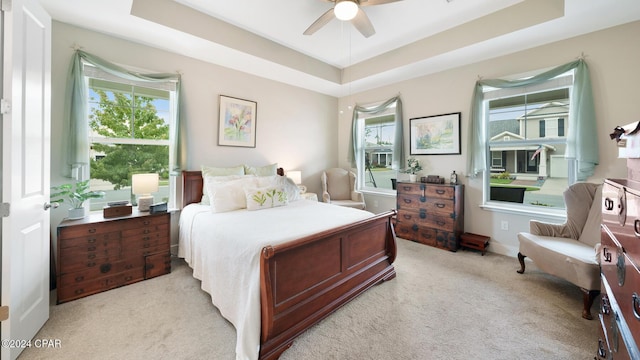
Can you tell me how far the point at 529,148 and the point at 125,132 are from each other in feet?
17.7

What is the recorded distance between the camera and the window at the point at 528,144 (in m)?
3.11

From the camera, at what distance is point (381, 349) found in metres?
1.71

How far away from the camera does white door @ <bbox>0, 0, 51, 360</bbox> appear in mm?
1514

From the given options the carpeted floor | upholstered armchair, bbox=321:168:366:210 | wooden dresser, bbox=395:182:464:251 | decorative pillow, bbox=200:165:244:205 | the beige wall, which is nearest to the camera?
the carpeted floor

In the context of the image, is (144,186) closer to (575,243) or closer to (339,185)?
(339,185)

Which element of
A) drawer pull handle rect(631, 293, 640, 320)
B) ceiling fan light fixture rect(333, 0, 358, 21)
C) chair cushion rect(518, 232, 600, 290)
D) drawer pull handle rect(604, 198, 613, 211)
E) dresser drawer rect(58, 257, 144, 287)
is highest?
ceiling fan light fixture rect(333, 0, 358, 21)

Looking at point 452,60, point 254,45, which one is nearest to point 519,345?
point 452,60

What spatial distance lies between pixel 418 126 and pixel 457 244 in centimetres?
204

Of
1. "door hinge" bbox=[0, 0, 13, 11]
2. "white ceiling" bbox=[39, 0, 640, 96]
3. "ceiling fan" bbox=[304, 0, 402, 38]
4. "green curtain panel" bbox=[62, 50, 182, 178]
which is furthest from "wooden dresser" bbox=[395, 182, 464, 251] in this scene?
"door hinge" bbox=[0, 0, 13, 11]

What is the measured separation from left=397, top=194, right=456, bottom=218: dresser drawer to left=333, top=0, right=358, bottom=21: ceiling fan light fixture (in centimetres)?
277

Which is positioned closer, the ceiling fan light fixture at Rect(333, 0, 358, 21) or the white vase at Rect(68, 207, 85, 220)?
the ceiling fan light fixture at Rect(333, 0, 358, 21)

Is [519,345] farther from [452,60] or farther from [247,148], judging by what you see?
[247,148]

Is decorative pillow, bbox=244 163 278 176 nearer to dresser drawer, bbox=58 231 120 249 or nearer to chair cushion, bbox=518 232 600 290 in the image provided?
dresser drawer, bbox=58 231 120 249

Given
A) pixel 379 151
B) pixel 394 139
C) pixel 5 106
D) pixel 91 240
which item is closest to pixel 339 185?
pixel 379 151
